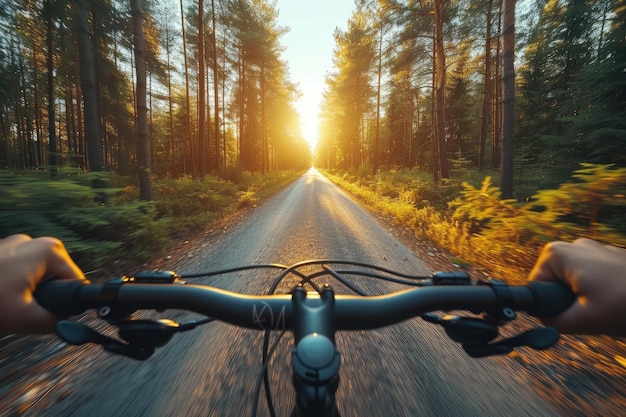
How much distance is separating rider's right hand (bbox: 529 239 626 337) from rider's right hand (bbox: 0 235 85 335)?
68.0 inches

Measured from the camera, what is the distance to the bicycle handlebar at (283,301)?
0.83 metres

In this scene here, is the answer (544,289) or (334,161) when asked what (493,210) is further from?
(334,161)

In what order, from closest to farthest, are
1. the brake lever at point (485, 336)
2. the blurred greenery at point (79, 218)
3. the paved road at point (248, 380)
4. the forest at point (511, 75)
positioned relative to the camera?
the brake lever at point (485, 336) → the paved road at point (248, 380) → the blurred greenery at point (79, 218) → the forest at point (511, 75)

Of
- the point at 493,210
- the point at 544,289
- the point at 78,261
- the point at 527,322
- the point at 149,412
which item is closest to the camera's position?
the point at 544,289

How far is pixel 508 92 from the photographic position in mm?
6625

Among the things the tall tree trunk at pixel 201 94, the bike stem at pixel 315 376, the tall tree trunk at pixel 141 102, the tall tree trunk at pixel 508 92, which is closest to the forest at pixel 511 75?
the tall tree trunk at pixel 508 92

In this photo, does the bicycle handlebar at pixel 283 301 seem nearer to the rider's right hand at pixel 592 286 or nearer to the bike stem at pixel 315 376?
the rider's right hand at pixel 592 286

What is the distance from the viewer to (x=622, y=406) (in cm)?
159

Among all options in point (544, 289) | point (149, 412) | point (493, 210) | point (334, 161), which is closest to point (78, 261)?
point (149, 412)

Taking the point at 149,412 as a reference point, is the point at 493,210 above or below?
above

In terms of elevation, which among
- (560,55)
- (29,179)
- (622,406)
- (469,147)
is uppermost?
(560,55)

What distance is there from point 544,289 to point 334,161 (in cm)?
6657

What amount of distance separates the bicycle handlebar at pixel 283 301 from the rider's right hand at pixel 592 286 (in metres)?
0.06

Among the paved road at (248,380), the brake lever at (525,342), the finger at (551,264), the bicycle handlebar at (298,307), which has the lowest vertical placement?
the paved road at (248,380)
